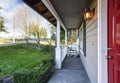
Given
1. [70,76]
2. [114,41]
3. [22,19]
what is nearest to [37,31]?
[22,19]

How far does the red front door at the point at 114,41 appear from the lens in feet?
8.50

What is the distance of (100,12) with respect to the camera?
322 cm

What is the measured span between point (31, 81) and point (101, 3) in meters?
2.63

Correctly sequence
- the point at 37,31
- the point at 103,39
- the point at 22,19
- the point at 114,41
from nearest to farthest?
the point at 114,41 < the point at 103,39 < the point at 37,31 < the point at 22,19

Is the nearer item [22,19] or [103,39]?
[103,39]

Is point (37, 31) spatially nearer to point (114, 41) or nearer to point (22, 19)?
point (22, 19)

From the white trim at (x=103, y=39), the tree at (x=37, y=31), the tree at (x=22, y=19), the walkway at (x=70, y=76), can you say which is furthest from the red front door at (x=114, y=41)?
the tree at (x=22, y=19)

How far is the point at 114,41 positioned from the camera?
2777 millimetres

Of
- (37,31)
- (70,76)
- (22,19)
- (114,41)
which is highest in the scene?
(22,19)

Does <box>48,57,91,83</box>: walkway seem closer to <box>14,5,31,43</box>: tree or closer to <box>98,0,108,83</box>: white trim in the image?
<box>98,0,108,83</box>: white trim

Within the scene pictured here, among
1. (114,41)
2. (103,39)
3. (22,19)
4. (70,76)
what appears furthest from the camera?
(22,19)

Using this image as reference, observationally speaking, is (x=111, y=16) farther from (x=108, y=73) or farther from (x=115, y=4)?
(x=108, y=73)

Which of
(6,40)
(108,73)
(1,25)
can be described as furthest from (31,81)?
(6,40)

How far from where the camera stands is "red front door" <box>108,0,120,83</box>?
8.50ft
